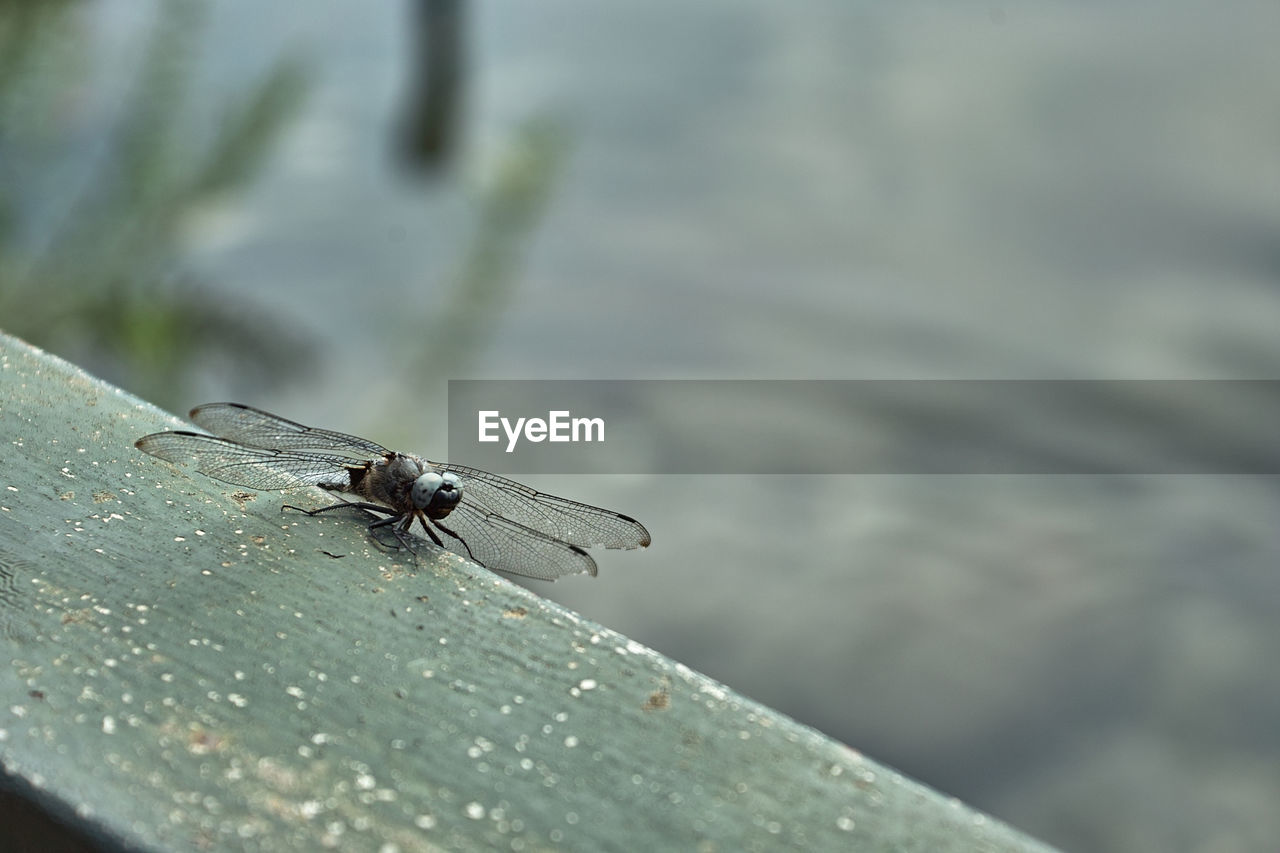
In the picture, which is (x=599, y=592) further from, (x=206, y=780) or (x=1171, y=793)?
(x=206, y=780)

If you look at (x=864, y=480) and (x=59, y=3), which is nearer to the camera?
(x=59, y=3)

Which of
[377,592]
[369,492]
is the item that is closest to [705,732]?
[377,592]

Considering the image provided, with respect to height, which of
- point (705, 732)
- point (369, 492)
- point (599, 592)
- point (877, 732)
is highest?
point (599, 592)

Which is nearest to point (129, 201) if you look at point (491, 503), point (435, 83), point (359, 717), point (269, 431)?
point (435, 83)

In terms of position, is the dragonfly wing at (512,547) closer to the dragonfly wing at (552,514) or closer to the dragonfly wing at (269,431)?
the dragonfly wing at (552,514)

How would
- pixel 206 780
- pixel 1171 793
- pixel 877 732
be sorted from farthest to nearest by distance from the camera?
pixel 877 732
pixel 1171 793
pixel 206 780

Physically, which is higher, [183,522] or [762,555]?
[762,555]

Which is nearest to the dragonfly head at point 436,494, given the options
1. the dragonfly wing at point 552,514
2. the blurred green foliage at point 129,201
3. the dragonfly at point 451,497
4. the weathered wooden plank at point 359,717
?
the dragonfly at point 451,497
